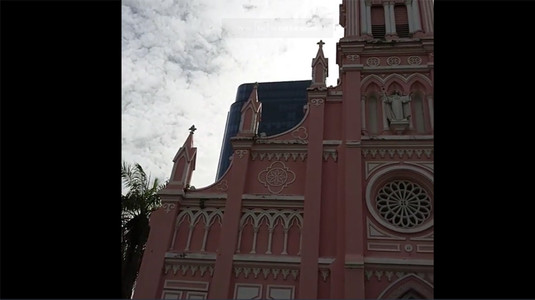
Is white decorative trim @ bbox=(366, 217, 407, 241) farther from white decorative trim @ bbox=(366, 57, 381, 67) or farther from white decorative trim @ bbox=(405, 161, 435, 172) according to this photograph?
white decorative trim @ bbox=(366, 57, 381, 67)

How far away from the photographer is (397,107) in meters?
Result: 12.9

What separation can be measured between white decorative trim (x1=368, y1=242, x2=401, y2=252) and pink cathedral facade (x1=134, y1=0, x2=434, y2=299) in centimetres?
3

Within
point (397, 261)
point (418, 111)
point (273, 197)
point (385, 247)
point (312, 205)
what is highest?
point (418, 111)

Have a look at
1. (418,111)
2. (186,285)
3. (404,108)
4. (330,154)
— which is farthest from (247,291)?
(418,111)

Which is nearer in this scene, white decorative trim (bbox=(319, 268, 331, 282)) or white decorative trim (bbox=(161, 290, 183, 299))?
white decorative trim (bbox=(319, 268, 331, 282))

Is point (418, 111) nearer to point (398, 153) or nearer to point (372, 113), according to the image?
point (372, 113)

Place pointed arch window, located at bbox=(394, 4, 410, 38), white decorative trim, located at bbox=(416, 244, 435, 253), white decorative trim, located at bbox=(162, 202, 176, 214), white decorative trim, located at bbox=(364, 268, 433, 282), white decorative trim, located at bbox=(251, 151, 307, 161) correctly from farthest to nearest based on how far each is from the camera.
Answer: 1. pointed arch window, located at bbox=(394, 4, 410, 38)
2. white decorative trim, located at bbox=(251, 151, 307, 161)
3. white decorative trim, located at bbox=(162, 202, 176, 214)
4. white decorative trim, located at bbox=(416, 244, 435, 253)
5. white decorative trim, located at bbox=(364, 268, 433, 282)

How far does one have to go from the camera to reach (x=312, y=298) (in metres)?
9.93

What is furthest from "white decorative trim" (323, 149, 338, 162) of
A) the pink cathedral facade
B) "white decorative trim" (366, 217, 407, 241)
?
"white decorative trim" (366, 217, 407, 241)

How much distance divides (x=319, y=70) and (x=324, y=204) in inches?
206

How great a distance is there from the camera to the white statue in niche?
12.6m

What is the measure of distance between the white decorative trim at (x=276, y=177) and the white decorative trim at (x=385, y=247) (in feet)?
9.74

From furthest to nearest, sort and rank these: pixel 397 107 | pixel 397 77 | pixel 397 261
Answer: pixel 397 77 → pixel 397 107 → pixel 397 261
